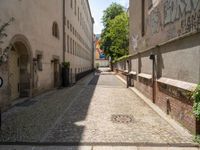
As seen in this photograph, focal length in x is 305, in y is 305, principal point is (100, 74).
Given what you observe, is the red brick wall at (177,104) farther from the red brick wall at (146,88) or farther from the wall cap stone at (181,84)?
the red brick wall at (146,88)

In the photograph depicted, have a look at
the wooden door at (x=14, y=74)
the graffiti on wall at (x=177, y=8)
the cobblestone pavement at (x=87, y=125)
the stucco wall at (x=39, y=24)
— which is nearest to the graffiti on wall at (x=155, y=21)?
the graffiti on wall at (x=177, y=8)

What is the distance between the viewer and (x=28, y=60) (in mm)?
13578

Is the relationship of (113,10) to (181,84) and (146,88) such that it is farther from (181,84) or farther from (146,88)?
(181,84)

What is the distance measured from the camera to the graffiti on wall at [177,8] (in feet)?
26.1

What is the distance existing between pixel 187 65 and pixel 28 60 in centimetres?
771

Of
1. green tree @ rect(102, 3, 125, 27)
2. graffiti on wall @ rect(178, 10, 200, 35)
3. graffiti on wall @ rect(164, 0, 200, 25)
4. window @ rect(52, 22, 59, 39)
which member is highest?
green tree @ rect(102, 3, 125, 27)

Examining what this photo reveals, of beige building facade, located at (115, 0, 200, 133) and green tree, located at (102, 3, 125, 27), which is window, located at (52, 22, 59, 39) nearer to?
beige building facade, located at (115, 0, 200, 133)

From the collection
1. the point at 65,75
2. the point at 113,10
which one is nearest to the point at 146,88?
the point at 65,75

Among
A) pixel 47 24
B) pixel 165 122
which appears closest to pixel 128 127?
pixel 165 122

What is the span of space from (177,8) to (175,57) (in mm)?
1518

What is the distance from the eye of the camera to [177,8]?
9.46 meters

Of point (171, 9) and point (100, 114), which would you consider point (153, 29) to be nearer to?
point (171, 9)

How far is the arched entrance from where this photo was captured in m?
12.9

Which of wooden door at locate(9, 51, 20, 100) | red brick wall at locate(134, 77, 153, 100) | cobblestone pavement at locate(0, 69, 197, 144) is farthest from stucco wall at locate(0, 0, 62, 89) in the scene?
red brick wall at locate(134, 77, 153, 100)
